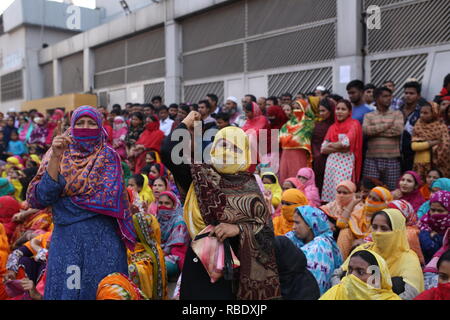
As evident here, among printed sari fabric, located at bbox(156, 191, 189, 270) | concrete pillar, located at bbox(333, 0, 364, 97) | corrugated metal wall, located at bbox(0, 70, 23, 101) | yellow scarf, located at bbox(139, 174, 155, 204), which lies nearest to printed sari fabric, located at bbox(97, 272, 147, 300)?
printed sari fabric, located at bbox(156, 191, 189, 270)

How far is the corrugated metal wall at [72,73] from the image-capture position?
16156 mm

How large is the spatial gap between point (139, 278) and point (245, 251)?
1286 millimetres

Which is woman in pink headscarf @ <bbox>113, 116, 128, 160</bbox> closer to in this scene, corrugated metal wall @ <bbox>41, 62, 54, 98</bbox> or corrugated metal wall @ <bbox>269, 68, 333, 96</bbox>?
corrugated metal wall @ <bbox>269, 68, 333, 96</bbox>

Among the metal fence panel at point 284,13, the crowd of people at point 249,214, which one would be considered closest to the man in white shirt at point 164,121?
the crowd of people at point 249,214

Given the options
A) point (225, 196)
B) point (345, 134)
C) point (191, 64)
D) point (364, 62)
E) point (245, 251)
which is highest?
point (191, 64)

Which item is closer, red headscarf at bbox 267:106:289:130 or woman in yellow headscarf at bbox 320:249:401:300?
woman in yellow headscarf at bbox 320:249:401:300

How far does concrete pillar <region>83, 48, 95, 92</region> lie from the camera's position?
599 inches

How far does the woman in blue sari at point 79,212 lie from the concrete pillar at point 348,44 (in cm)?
543

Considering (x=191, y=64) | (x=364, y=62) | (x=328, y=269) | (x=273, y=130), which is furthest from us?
(x=191, y=64)

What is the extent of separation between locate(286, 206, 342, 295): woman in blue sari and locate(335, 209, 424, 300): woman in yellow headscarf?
94mm

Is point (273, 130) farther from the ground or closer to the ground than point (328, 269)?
farther from the ground
